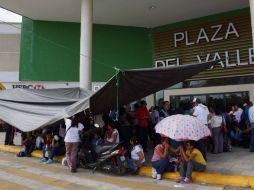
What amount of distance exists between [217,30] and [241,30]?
1219mm

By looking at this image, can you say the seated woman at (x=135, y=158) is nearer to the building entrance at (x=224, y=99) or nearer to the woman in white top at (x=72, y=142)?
the woman in white top at (x=72, y=142)

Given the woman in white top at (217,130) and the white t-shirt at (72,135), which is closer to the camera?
the white t-shirt at (72,135)

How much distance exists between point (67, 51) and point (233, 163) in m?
12.2

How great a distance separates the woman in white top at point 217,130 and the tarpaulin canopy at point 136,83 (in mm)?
1581

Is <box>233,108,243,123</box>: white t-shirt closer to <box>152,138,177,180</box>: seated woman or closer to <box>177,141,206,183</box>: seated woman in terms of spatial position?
<box>177,141,206,183</box>: seated woman

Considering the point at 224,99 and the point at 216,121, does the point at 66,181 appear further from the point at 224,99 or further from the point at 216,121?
the point at 224,99

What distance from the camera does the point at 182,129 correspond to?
7.32m

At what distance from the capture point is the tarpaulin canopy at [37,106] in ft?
31.0

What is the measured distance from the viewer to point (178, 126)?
291 inches

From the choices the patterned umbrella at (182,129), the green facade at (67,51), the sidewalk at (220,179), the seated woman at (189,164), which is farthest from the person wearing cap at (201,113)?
the green facade at (67,51)

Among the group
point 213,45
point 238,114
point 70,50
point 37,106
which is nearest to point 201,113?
point 238,114

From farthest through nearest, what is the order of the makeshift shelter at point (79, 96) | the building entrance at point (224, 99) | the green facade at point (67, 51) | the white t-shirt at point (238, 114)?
the green facade at point (67, 51)
the building entrance at point (224, 99)
the white t-shirt at point (238, 114)
the makeshift shelter at point (79, 96)

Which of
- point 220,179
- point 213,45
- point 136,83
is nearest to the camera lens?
point 220,179

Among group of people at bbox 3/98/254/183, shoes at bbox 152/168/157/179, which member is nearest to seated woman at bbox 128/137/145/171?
group of people at bbox 3/98/254/183
